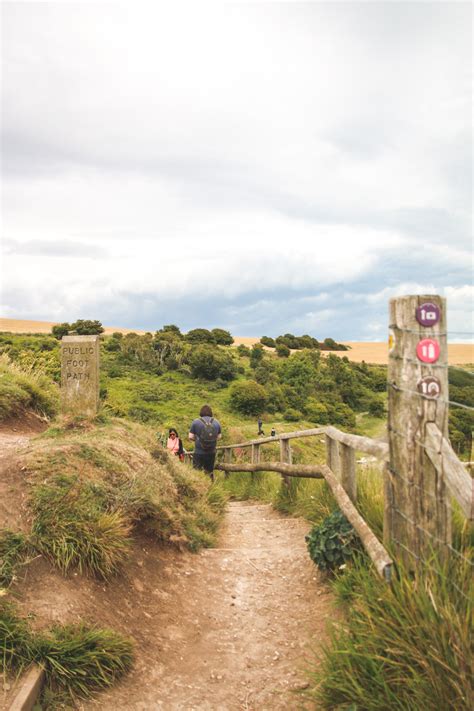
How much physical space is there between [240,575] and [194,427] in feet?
15.3

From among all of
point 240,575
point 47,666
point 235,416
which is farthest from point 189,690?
point 235,416

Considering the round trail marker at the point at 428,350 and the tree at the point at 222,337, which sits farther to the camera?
the tree at the point at 222,337

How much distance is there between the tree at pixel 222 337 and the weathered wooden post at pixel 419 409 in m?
75.7

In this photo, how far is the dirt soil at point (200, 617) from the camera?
3832mm

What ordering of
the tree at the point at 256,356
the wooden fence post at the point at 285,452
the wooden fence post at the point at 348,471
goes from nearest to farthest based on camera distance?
the wooden fence post at the point at 348,471
the wooden fence post at the point at 285,452
the tree at the point at 256,356

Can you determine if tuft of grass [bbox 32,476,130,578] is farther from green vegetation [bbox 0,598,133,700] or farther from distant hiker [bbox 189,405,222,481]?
distant hiker [bbox 189,405,222,481]

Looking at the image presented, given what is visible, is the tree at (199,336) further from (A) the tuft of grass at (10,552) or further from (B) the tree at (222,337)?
(A) the tuft of grass at (10,552)

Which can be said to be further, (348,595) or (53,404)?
(53,404)

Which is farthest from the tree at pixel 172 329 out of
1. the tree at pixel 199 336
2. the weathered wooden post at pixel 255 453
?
the weathered wooden post at pixel 255 453

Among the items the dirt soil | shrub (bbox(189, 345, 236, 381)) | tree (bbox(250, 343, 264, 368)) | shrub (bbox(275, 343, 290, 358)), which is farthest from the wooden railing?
shrub (bbox(275, 343, 290, 358))

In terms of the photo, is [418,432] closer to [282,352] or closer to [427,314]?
[427,314]

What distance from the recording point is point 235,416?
49.2 metres

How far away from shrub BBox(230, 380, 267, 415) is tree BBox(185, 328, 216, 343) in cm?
2248

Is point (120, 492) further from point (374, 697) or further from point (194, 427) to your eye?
point (194, 427)
